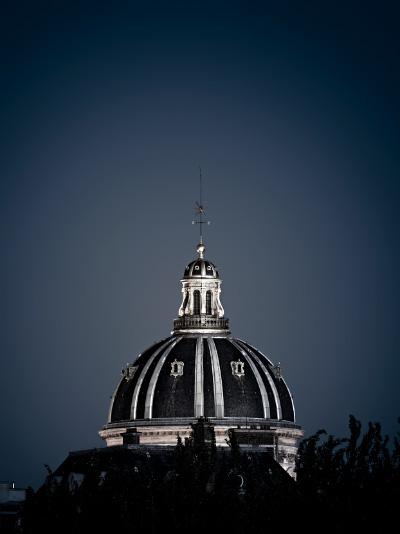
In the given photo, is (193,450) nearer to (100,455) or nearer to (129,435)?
(100,455)

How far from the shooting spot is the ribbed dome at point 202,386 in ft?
406

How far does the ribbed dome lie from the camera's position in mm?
123875

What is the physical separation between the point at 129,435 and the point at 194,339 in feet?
39.0

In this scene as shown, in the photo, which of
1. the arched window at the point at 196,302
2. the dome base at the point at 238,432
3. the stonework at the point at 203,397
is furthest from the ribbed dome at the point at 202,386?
the arched window at the point at 196,302

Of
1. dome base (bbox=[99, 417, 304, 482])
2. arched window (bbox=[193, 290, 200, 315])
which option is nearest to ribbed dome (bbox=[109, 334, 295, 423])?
dome base (bbox=[99, 417, 304, 482])

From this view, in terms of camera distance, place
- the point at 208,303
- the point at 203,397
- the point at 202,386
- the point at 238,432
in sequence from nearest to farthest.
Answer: the point at 238,432, the point at 203,397, the point at 202,386, the point at 208,303

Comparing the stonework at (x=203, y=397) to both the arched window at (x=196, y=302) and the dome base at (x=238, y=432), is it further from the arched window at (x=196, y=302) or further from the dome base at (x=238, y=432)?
the arched window at (x=196, y=302)

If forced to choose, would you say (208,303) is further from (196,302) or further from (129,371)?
(129,371)

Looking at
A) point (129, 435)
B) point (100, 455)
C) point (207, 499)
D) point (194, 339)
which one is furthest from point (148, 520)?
point (194, 339)

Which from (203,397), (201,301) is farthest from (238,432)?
(201,301)

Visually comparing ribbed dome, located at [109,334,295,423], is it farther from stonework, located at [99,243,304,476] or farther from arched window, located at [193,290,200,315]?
arched window, located at [193,290,200,315]

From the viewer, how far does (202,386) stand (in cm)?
12431

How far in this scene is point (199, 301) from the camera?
137 m

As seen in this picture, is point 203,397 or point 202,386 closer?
point 203,397
